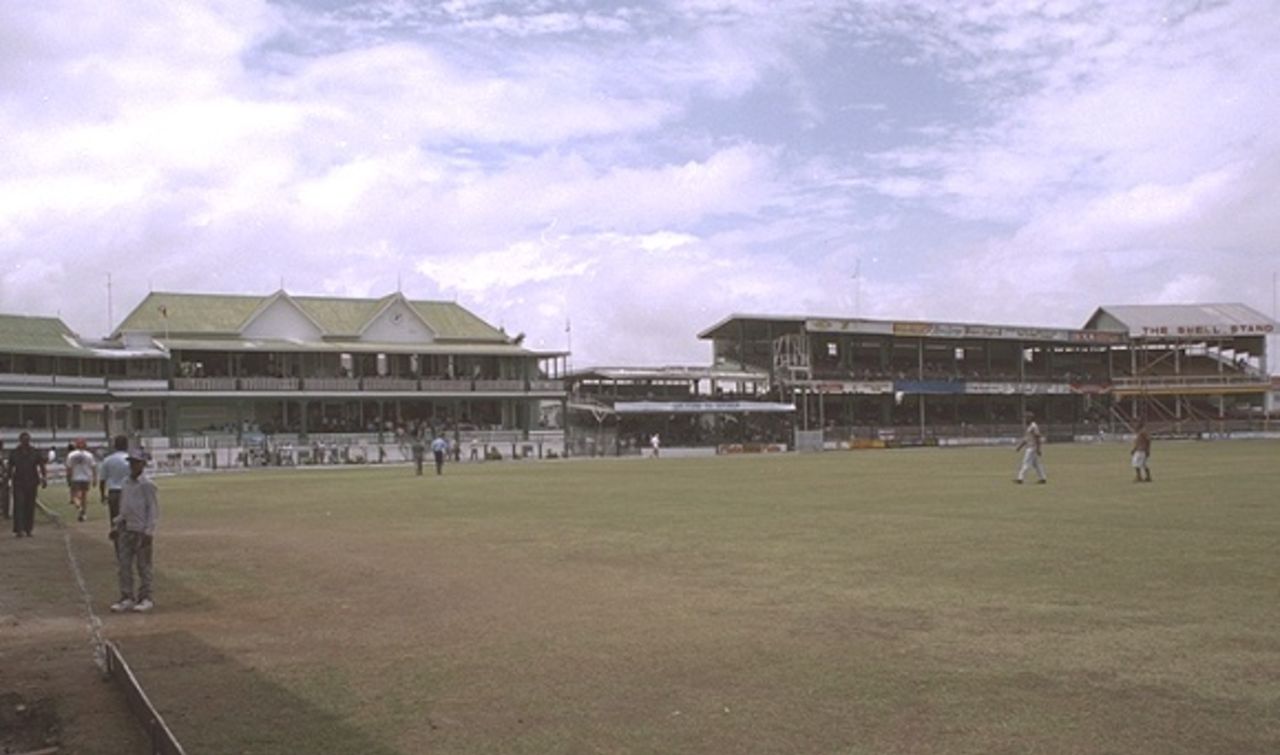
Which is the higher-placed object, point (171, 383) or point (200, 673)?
point (171, 383)

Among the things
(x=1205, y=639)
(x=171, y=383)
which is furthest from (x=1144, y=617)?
(x=171, y=383)

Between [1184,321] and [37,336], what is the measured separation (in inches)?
3163

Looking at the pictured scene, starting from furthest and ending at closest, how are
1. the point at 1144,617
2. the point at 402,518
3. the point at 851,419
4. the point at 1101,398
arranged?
the point at 1101,398, the point at 851,419, the point at 402,518, the point at 1144,617

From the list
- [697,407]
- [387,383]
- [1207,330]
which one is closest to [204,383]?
[387,383]

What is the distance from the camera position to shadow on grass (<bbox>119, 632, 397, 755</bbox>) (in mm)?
6574

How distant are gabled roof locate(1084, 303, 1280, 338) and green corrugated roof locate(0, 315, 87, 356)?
241ft

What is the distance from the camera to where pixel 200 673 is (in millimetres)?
8586

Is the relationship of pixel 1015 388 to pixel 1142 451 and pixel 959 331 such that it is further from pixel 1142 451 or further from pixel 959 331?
pixel 1142 451

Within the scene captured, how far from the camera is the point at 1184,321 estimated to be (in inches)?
3506

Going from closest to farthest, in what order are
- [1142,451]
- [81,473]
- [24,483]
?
[24,483] < [81,473] < [1142,451]

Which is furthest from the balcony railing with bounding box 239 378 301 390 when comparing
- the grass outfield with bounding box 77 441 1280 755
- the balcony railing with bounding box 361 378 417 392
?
the grass outfield with bounding box 77 441 1280 755

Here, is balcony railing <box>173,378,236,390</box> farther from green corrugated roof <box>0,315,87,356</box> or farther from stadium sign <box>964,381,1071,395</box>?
stadium sign <box>964,381,1071,395</box>

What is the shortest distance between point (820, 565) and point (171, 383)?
186ft

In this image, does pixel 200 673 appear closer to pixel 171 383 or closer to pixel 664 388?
pixel 171 383
